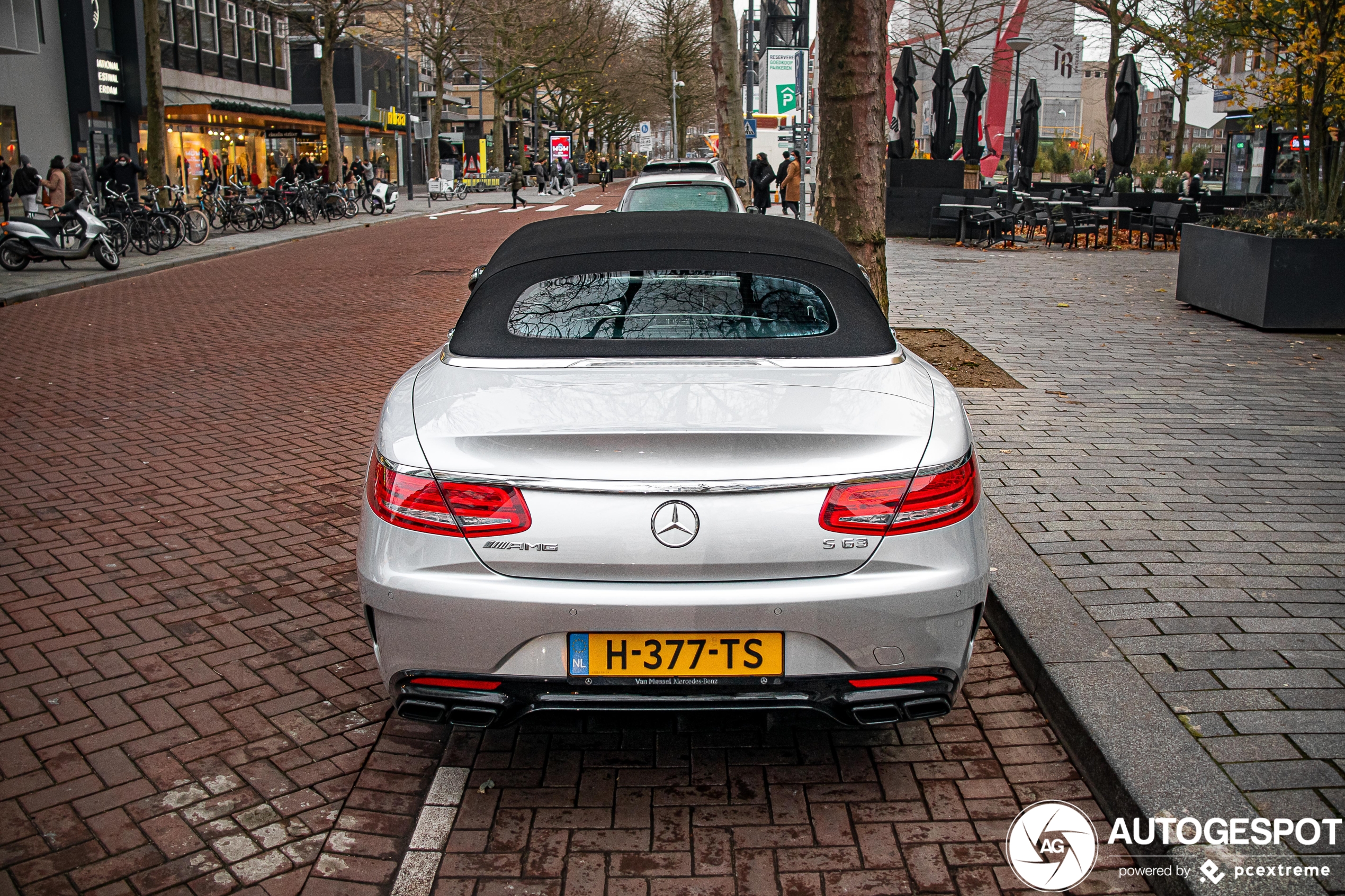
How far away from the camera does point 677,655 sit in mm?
2822

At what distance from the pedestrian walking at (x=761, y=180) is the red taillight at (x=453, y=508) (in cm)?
2536

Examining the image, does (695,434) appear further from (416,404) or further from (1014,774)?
(1014,774)

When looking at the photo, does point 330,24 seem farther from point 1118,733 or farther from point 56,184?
point 1118,733

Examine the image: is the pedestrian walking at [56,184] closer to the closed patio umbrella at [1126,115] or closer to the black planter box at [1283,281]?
the closed patio umbrella at [1126,115]

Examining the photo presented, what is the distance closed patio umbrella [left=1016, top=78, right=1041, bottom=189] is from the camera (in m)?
24.0

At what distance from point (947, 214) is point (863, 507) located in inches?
822

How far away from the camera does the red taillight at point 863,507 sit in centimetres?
279

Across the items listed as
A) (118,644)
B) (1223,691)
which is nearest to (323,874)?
(118,644)

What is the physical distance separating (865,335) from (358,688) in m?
2.03

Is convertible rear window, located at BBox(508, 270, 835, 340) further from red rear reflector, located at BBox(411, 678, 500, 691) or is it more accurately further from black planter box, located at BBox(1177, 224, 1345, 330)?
black planter box, located at BBox(1177, 224, 1345, 330)

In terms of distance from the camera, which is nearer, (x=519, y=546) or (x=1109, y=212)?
(x=519, y=546)

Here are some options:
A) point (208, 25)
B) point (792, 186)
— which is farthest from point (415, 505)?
point (208, 25)

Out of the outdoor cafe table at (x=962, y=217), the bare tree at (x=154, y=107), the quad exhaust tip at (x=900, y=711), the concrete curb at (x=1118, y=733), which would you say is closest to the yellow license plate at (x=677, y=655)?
the quad exhaust tip at (x=900, y=711)

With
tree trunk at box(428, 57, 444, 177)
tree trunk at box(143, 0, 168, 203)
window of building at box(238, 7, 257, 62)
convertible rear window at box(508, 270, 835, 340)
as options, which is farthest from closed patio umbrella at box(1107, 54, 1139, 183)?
window of building at box(238, 7, 257, 62)
